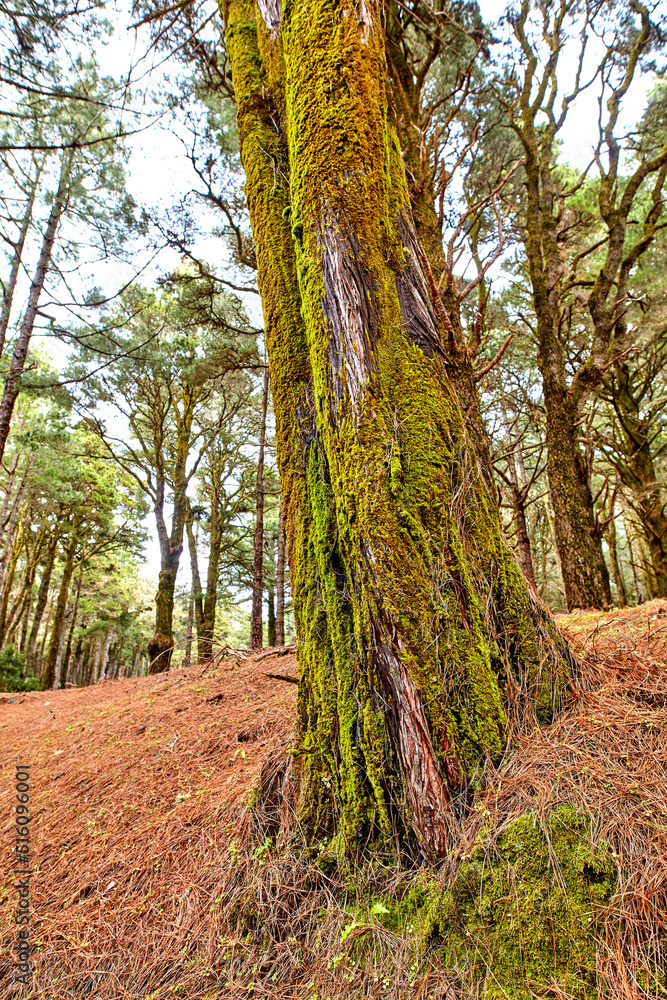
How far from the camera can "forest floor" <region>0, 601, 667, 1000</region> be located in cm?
139

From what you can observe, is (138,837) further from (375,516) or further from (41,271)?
(41,271)

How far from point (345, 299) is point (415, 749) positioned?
1751 mm

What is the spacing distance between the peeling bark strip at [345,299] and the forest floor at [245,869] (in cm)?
157

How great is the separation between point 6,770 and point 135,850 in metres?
2.70

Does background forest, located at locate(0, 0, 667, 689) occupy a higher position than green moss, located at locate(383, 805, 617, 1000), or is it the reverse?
background forest, located at locate(0, 0, 667, 689)

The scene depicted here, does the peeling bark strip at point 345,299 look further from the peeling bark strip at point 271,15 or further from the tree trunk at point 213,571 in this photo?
the tree trunk at point 213,571

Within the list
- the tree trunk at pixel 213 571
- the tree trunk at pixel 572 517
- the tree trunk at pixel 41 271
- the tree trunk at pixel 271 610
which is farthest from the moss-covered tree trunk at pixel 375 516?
the tree trunk at pixel 271 610

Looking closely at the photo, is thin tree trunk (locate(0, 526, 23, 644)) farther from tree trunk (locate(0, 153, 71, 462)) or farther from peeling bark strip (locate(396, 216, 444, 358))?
peeling bark strip (locate(396, 216, 444, 358))

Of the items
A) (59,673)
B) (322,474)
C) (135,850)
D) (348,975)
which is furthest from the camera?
(59,673)

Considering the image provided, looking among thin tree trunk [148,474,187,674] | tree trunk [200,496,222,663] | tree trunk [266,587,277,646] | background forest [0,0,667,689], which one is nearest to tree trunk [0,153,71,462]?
background forest [0,0,667,689]

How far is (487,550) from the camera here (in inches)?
75.5

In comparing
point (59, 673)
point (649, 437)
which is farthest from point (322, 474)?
point (59, 673)

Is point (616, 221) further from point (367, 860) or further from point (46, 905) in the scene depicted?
point (46, 905)

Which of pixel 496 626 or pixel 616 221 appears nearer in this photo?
pixel 496 626
